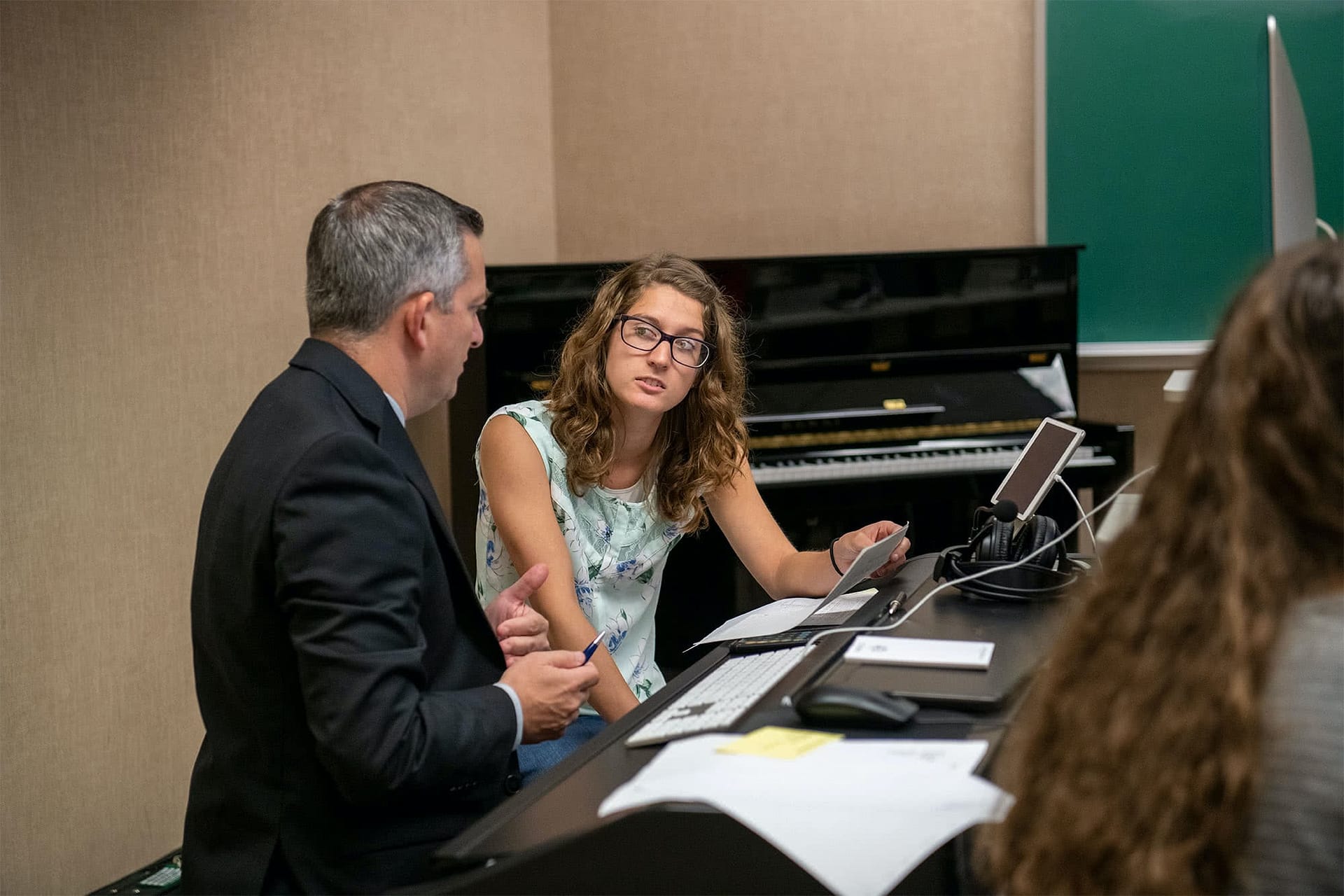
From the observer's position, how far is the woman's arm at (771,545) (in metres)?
2.04

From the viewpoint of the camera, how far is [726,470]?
217cm

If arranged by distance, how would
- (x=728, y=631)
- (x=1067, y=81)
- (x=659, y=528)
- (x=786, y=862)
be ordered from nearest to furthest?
(x=786, y=862), (x=728, y=631), (x=659, y=528), (x=1067, y=81)

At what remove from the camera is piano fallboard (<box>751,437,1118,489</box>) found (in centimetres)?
350

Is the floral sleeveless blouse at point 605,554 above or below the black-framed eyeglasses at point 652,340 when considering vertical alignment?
below

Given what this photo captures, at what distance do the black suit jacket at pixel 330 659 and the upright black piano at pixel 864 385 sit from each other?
214 centimetres

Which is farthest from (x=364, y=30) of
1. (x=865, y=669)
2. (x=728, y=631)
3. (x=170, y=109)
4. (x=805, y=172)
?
(x=865, y=669)

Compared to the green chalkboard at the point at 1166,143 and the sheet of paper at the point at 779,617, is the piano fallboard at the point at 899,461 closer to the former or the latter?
the green chalkboard at the point at 1166,143

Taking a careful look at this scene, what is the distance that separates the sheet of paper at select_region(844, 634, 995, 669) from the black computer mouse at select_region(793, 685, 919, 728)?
0.16 meters

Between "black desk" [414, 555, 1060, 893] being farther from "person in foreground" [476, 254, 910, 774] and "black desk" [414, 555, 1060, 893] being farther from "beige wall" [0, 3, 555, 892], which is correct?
"beige wall" [0, 3, 555, 892]

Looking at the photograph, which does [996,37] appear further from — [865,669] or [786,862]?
[786,862]

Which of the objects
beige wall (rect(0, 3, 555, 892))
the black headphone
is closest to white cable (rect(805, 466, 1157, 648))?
the black headphone

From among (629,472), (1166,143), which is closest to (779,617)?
(629,472)

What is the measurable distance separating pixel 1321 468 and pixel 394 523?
0.85 metres

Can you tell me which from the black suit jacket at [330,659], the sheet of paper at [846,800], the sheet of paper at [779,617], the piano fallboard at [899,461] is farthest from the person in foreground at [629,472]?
the piano fallboard at [899,461]
